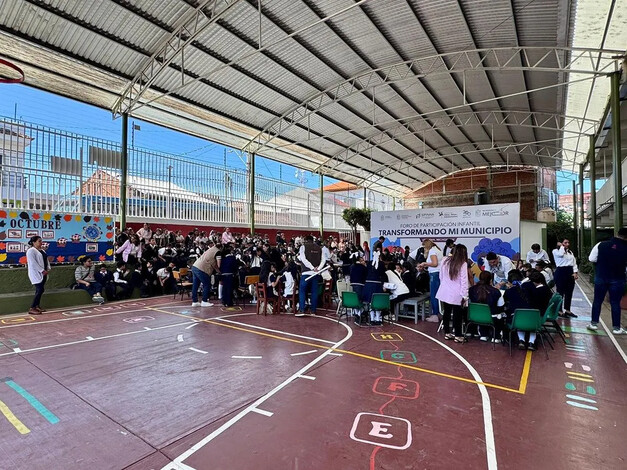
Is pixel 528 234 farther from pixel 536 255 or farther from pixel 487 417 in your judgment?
pixel 487 417

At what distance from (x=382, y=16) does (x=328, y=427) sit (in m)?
11.6

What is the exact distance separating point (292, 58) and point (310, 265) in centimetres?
858

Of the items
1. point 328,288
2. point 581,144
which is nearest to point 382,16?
point 328,288

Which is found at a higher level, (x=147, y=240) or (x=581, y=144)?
(x=581, y=144)

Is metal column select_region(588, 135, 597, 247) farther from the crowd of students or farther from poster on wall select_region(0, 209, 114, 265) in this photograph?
poster on wall select_region(0, 209, 114, 265)

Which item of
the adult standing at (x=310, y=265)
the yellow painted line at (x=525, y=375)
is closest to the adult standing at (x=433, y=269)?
the adult standing at (x=310, y=265)

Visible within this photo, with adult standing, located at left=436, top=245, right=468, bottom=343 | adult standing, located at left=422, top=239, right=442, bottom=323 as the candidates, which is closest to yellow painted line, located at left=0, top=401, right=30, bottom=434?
adult standing, located at left=436, top=245, right=468, bottom=343

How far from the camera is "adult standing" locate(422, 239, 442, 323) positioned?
6922mm

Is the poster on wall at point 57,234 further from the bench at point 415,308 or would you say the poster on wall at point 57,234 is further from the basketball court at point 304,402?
the bench at point 415,308

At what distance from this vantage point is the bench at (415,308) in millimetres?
7124

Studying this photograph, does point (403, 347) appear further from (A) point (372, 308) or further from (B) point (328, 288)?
(B) point (328, 288)

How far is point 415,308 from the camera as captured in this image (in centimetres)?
704

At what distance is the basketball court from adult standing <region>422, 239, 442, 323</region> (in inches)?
56.6

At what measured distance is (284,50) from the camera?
39.8ft
